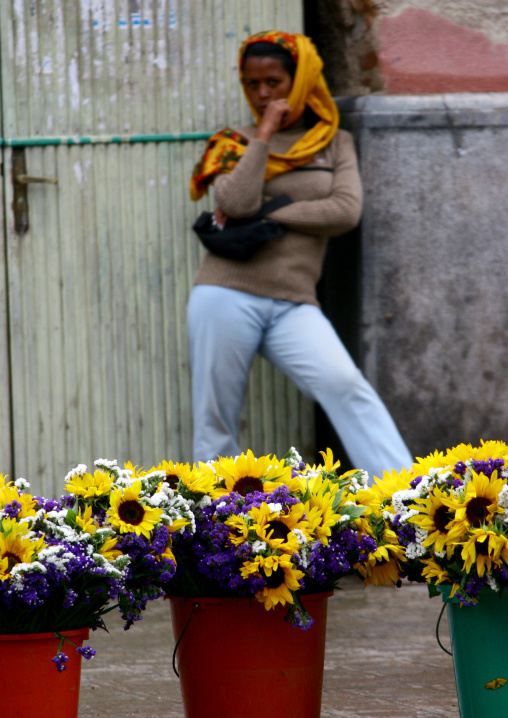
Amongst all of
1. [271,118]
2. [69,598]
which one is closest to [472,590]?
[69,598]

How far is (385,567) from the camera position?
2.60 metres

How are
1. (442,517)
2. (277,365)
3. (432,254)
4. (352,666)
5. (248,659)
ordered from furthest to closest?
(432,254) < (277,365) < (352,666) < (248,659) < (442,517)

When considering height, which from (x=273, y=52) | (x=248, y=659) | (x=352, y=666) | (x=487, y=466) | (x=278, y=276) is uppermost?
(x=273, y=52)

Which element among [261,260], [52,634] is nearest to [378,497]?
[52,634]

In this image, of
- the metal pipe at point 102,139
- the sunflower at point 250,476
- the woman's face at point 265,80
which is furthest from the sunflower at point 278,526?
the metal pipe at point 102,139

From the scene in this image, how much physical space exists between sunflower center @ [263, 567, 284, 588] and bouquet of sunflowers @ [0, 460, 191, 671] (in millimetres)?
218

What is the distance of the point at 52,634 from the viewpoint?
2.29 meters

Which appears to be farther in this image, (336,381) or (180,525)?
(336,381)

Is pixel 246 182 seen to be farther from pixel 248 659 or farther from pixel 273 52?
pixel 248 659

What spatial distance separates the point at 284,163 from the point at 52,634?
8.67ft

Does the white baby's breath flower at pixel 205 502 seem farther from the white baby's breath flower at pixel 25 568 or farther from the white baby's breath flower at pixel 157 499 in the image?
the white baby's breath flower at pixel 25 568

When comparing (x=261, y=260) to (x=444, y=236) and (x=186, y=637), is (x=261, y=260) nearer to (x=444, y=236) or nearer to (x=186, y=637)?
(x=444, y=236)

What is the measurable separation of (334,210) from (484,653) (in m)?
2.39

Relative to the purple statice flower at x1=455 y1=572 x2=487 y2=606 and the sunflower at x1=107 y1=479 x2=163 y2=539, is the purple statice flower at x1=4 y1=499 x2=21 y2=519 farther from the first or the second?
the purple statice flower at x1=455 y1=572 x2=487 y2=606
